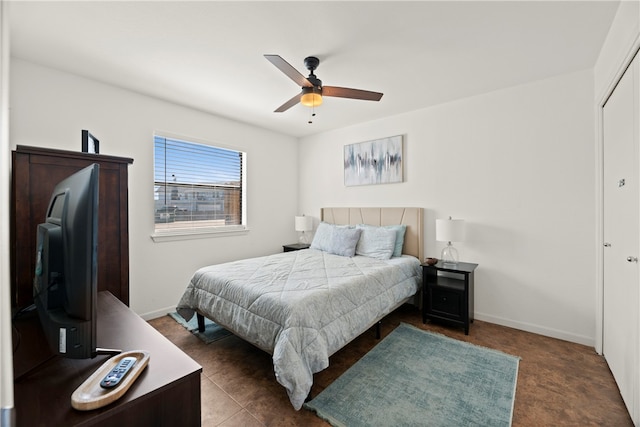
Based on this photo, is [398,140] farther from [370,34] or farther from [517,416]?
[517,416]

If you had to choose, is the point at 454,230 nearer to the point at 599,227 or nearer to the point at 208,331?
the point at 599,227

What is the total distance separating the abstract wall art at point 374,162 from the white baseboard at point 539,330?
75.3 inches

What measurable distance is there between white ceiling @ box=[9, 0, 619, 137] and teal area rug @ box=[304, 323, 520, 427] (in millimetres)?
2521

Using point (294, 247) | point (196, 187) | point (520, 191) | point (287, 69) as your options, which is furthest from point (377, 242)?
point (196, 187)

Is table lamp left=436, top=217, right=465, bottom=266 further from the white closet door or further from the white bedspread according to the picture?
the white closet door

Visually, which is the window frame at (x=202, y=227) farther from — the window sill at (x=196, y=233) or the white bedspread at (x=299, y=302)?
the white bedspread at (x=299, y=302)

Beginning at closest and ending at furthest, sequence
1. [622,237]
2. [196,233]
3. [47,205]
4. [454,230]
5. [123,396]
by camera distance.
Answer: [123,396]
[47,205]
[622,237]
[454,230]
[196,233]

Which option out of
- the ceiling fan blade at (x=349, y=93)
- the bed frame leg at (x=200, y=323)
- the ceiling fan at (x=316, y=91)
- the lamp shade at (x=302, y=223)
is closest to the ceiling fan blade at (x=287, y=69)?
the ceiling fan at (x=316, y=91)

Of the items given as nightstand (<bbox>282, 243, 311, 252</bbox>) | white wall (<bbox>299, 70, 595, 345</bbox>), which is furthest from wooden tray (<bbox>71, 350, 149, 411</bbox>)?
nightstand (<bbox>282, 243, 311, 252</bbox>)

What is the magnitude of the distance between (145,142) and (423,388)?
3570 mm

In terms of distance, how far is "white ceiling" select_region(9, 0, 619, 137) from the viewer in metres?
1.80

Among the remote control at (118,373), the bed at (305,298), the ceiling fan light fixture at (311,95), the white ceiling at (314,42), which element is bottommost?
the bed at (305,298)

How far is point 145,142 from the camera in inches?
124

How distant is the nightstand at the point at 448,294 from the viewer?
279 centimetres
